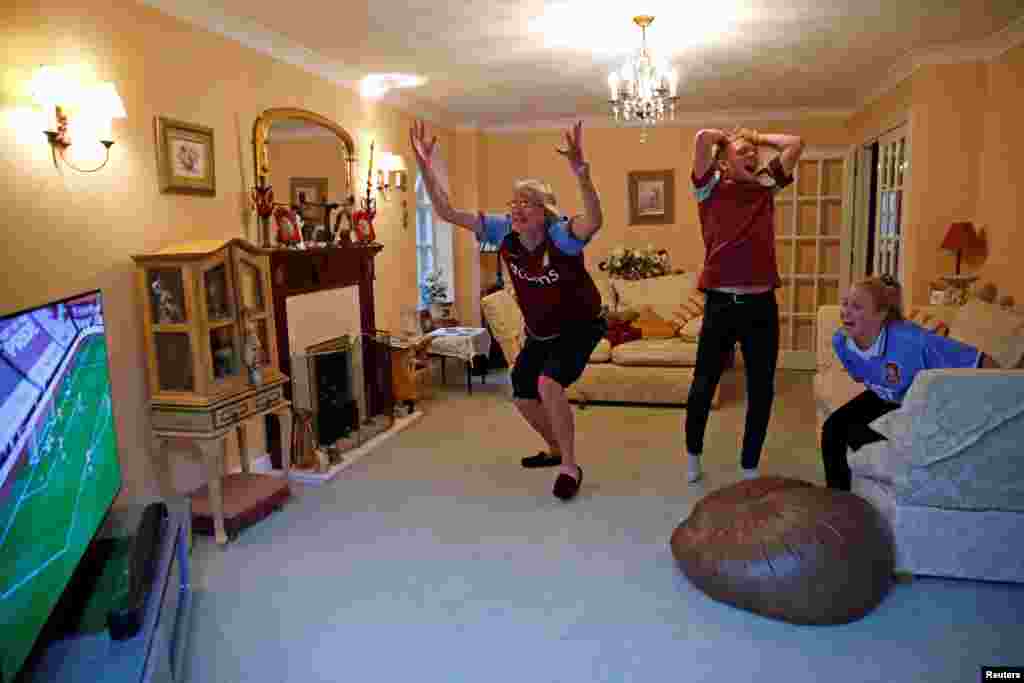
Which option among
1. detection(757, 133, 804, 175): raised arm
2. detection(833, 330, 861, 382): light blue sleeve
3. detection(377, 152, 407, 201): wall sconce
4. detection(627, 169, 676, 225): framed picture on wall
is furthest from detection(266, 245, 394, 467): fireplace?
detection(627, 169, 676, 225): framed picture on wall

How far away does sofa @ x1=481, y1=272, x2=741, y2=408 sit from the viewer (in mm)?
4887

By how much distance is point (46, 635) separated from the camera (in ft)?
5.22

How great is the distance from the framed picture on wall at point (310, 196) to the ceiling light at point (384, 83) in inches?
31.8

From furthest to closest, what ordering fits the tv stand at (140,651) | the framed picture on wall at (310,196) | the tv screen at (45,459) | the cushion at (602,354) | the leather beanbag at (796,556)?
the cushion at (602,354), the framed picture on wall at (310,196), the leather beanbag at (796,556), the tv stand at (140,651), the tv screen at (45,459)

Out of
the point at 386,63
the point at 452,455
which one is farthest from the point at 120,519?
Result: the point at 386,63

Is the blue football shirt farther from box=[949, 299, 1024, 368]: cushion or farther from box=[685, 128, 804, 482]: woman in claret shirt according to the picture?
box=[685, 128, 804, 482]: woman in claret shirt

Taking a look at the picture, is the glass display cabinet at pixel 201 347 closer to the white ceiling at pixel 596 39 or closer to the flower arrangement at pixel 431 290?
the white ceiling at pixel 596 39

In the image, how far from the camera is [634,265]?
19.7 ft

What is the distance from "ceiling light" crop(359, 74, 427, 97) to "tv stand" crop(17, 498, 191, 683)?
132 inches

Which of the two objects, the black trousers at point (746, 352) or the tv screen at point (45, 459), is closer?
the tv screen at point (45, 459)

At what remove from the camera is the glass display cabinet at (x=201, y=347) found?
110 inches

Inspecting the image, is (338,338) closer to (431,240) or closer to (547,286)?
(547,286)

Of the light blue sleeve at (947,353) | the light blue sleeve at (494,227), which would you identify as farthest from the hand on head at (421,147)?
the light blue sleeve at (947,353)

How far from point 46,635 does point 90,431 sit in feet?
1.69
